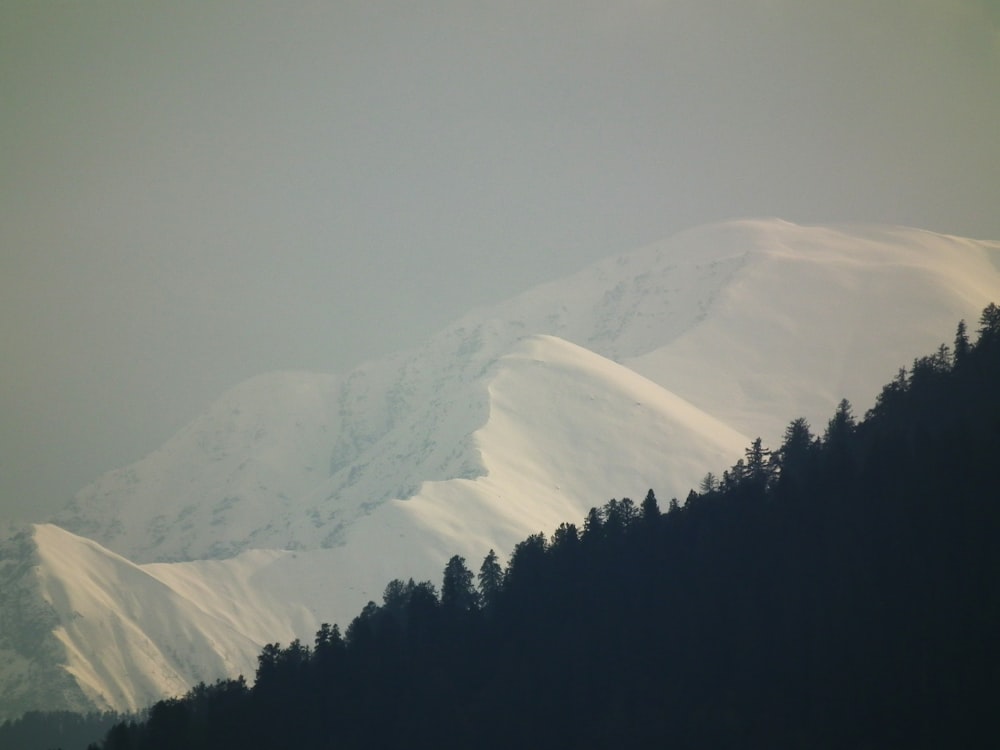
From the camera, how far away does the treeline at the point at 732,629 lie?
302 ft

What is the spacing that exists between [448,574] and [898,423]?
137 ft

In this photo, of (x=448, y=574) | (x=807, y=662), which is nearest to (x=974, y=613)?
(x=807, y=662)

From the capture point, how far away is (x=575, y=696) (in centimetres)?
10500

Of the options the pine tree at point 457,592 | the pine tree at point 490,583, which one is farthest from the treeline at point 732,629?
the pine tree at point 490,583

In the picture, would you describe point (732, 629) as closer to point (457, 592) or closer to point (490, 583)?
point (490, 583)

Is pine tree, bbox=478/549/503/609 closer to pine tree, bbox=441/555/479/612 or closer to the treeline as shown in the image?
the treeline

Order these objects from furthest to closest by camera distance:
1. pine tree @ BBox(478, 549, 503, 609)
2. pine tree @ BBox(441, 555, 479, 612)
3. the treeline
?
pine tree @ BBox(478, 549, 503, 609) → pine tree @ BBox(441, 555, 479, 612) → the treeline

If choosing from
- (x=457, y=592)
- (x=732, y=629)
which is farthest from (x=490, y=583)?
(x=732, y=629)

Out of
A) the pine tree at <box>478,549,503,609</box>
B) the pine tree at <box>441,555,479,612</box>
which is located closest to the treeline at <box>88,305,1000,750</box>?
the pine tree at <box>441,555,479,612</box>

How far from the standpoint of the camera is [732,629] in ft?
335

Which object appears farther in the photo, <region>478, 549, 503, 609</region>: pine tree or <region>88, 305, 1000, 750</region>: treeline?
<region>478, 549, 503, 609</region>: pine tree

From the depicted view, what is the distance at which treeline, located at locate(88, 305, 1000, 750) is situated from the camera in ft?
302

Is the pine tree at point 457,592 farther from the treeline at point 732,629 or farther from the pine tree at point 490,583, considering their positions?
the pine tree at point 490,583

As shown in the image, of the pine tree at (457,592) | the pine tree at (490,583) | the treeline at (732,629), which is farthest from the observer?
the pine tree at (490,583)
